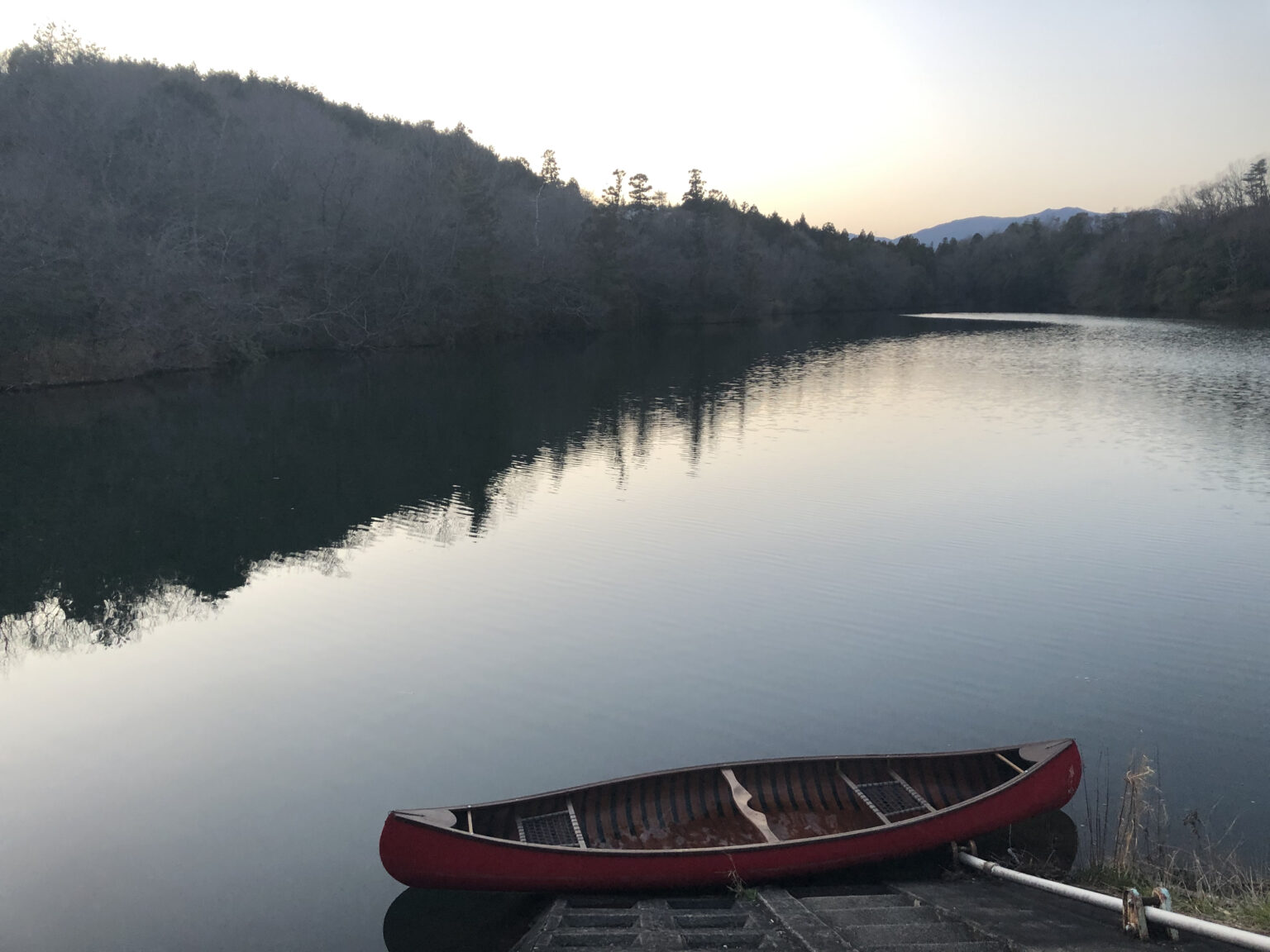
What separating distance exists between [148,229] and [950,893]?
5928 centimetres

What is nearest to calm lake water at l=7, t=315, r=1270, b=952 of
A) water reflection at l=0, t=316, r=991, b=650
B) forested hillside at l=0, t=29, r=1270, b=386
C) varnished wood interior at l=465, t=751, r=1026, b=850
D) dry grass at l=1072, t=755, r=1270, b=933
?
water reflection at l=0, t=316, r=991, b=650

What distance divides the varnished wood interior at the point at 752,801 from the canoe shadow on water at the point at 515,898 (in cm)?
45

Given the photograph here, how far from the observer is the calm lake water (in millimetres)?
9211

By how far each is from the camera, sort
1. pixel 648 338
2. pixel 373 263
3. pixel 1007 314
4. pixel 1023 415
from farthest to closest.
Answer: pixel 1007 314 < pixel 648 338 < pixel 373 263 < pixel 1023 415

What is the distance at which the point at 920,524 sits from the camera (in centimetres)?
1995

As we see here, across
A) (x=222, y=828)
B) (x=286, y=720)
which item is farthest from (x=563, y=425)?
(x=222, y=828)

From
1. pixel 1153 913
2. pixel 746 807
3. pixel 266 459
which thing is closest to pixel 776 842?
pixel 746 807

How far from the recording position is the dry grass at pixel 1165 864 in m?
6.48

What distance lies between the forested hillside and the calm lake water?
16717mm

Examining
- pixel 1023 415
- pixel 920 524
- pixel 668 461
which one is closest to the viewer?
pixel 920 524

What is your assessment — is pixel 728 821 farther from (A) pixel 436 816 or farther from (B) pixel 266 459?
(B) pixel 266 459

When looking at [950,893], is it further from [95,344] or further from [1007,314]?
[1007,314]

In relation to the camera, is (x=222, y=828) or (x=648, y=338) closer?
(x=222, y=828)

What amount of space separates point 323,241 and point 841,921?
213ft
